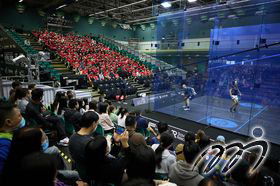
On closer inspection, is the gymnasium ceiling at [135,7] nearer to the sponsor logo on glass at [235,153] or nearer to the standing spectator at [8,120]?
the sponsor logo on glass at [235,153]

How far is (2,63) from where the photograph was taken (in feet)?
39.1

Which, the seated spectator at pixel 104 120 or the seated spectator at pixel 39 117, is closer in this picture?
the seated spectator at pixel 39 117

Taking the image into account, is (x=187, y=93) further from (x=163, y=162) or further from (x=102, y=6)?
(x=102, y=6)

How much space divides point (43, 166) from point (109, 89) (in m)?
9.27

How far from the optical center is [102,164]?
147 centimetres

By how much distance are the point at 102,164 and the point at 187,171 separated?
0.75 m

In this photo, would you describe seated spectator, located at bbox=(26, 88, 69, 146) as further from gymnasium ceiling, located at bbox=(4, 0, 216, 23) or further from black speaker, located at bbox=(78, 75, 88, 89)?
gymnasium ceiling, located at bbox=(4, 0, 216, 23)

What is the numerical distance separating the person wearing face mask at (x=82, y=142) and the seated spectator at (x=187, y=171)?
83 cm

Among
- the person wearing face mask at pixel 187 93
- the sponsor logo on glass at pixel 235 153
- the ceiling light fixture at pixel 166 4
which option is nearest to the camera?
the sponsor logo on glass at pixel 235 153

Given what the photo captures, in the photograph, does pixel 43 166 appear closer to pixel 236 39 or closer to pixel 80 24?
pixel 236 39

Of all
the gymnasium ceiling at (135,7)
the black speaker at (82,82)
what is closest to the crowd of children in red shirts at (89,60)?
the black speaker at (82,82)

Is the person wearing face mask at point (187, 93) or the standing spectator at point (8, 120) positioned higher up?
the standing spectator at point (8, 120)

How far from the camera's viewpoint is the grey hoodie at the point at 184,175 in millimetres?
1538

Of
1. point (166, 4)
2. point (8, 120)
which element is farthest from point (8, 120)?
point (166, 4)
